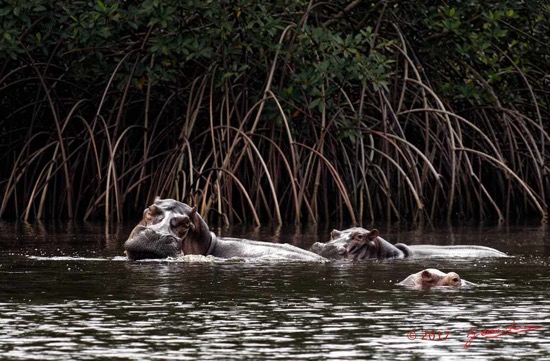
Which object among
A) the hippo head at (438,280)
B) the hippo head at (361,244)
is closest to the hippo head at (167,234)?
the hippo head at (361,244)

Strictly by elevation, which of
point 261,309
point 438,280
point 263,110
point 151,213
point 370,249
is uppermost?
point 263,110

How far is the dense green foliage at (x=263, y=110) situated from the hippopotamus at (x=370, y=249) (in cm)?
406

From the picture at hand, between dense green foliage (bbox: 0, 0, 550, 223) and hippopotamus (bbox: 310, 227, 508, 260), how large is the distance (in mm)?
4059

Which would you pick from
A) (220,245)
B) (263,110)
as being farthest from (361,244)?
(263,110)

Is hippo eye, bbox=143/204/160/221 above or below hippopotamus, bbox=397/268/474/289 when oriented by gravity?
above

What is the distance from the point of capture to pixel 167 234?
34.9 feet

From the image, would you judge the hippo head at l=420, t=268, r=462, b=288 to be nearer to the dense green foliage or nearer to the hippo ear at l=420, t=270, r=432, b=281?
the hippo ear at l=420, t=270, r=432, b=281

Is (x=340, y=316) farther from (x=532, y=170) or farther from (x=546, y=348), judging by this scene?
(x=532, y=170)

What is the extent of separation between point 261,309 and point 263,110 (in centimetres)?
967

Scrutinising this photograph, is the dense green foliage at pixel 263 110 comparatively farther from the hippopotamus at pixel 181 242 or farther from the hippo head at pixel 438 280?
the hippo head at pixel 438 280

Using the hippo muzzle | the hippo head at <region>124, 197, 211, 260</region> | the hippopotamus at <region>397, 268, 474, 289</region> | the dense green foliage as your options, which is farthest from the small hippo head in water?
the dense green foliage

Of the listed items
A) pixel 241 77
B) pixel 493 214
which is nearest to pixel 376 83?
pixel 241 77

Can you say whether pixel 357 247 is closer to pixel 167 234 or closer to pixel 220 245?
pixel 220 245

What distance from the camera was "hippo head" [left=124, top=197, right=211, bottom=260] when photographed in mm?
10578
